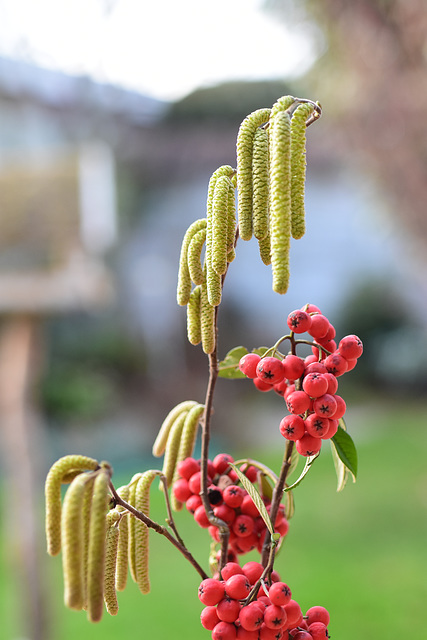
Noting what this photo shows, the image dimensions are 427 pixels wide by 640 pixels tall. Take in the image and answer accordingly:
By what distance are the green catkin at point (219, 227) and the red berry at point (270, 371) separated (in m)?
0.06

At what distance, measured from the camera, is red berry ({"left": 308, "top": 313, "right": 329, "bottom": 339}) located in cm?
36

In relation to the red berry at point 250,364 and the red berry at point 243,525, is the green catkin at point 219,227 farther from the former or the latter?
the red berry at point 243,525

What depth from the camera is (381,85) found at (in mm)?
2297

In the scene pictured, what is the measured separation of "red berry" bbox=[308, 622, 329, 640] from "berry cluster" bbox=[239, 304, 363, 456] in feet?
0.34

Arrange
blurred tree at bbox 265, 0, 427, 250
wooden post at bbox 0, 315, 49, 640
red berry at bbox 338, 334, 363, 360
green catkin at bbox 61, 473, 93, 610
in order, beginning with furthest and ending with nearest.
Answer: blurred tree at bbox 265, 0, 427, 250 < wooden post at bbox 0, 315, 49, 640 < red berry at bbox 338, 334, 363, 360 < green catkin at bbox 61, 473, 93, 610

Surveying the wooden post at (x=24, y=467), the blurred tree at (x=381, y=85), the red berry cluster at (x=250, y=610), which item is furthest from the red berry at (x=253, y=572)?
the blurred tree at (x=381, y=85)

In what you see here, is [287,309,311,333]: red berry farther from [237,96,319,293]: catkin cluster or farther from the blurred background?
the blurred background

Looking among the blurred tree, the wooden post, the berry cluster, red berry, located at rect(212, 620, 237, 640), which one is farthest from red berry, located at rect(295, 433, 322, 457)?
the blurred tree

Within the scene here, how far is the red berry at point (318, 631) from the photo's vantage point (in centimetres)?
36

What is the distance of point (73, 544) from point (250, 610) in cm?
12

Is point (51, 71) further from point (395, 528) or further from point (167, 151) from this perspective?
point (395, 528)

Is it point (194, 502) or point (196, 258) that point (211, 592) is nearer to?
point (194, 502)

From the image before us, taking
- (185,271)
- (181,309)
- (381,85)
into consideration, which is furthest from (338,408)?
(181,309)

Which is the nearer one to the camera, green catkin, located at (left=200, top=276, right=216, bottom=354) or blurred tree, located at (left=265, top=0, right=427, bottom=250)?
green catkin, located at (left=200, top=276, right=216, bottom=354)
